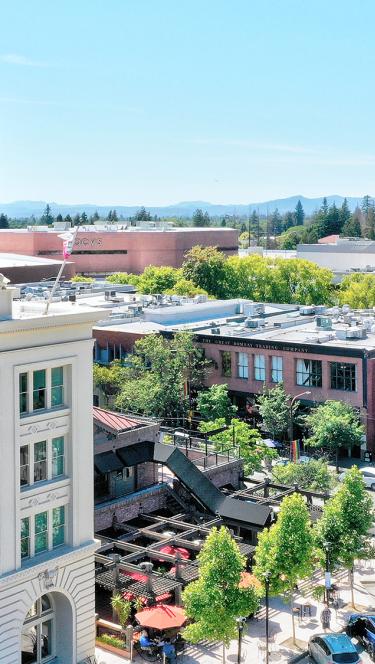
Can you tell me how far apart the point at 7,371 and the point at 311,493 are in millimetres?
23697

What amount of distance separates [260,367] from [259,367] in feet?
0.32

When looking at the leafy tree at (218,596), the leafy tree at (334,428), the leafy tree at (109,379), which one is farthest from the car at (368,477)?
the leafy tree at (218,596)

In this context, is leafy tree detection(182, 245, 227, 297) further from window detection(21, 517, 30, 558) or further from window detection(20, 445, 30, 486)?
window detection(21, 517, 30, 558)

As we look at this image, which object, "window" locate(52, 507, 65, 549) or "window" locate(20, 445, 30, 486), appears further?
"window" locate(52, 507, 65, 549)

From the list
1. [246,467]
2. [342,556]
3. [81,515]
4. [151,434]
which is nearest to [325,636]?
[342,556]

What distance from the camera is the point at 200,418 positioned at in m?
75.2

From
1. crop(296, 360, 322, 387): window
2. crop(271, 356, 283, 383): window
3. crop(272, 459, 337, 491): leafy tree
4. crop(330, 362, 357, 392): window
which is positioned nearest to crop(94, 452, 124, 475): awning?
crop(272, 459, 337, 491): leafy tree

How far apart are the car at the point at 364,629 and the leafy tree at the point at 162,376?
111 feet

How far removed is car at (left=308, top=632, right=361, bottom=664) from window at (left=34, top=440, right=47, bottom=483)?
12.1m

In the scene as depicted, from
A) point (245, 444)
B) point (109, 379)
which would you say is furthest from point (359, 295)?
point (245, 444)

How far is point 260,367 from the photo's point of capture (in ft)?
252

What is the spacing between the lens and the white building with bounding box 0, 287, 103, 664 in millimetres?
31812

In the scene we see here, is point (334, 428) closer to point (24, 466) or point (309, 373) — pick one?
point (309, 373)

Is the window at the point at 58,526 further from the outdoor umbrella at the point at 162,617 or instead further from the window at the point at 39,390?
the outdoor umbrella at the point at 162,617
